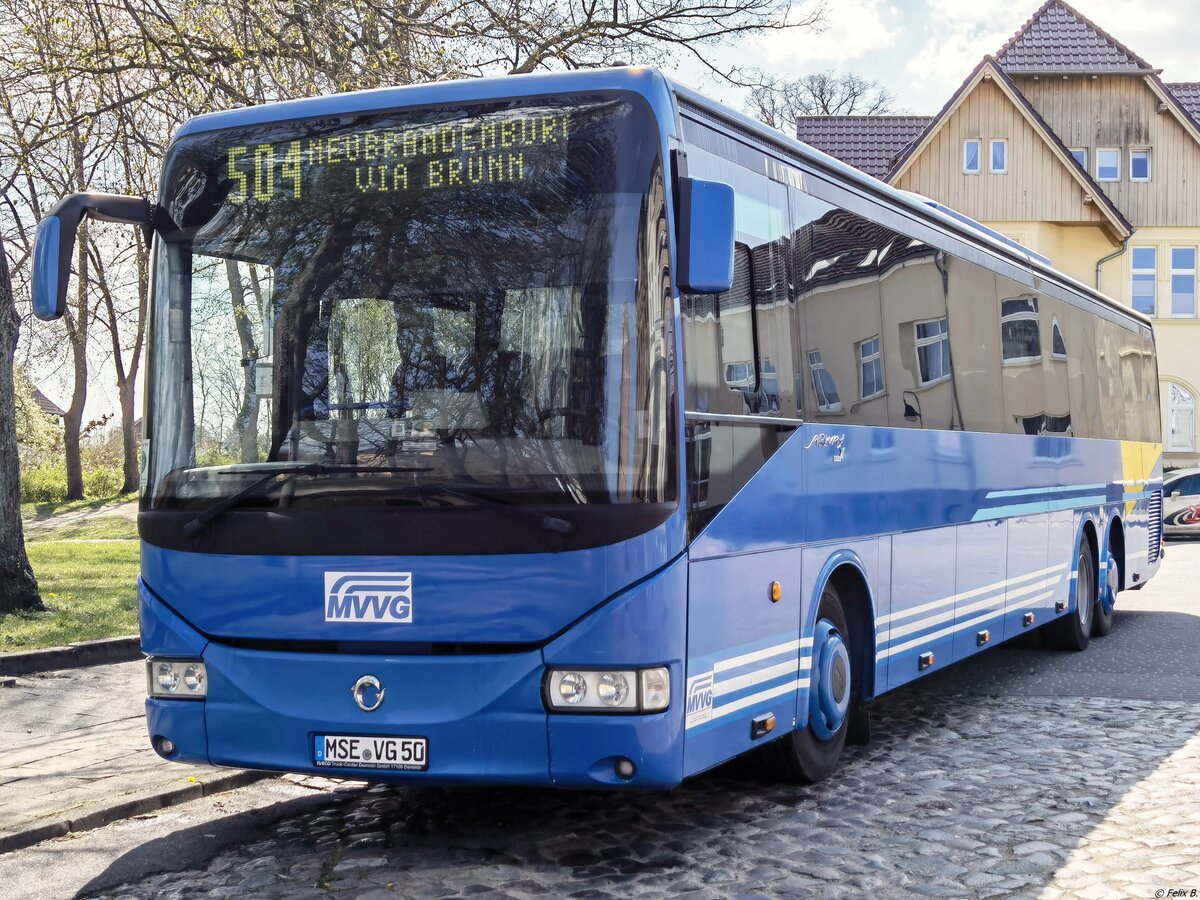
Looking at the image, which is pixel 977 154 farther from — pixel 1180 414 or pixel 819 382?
pixel 819 382

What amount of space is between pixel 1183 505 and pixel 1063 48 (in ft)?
57.0

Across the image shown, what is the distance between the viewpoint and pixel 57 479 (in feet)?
180

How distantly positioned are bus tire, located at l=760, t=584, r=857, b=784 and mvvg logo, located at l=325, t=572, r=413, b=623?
7.61 feet

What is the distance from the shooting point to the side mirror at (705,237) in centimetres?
604

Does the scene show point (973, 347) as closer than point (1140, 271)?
Yes

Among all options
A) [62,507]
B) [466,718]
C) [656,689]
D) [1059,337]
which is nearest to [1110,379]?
[1059,337]

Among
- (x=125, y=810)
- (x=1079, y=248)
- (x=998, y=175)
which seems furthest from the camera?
(x=1079, y=248)

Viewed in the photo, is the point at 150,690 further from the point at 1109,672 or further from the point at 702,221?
the point at 1109,672

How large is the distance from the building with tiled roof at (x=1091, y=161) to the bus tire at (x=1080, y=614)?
93.0ft

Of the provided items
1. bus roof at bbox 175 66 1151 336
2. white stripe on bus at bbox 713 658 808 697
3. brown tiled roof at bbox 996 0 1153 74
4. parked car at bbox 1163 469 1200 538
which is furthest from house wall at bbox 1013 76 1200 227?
white stripe on bus at bbox 713 658 808 697

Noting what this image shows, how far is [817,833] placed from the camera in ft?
22.1

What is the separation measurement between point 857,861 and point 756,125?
11.5ft

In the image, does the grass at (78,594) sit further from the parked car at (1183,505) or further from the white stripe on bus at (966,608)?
the parked car at (1183,505)

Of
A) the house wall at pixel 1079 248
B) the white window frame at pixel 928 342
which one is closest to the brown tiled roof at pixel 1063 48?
the house wall at pixel 1079 248
